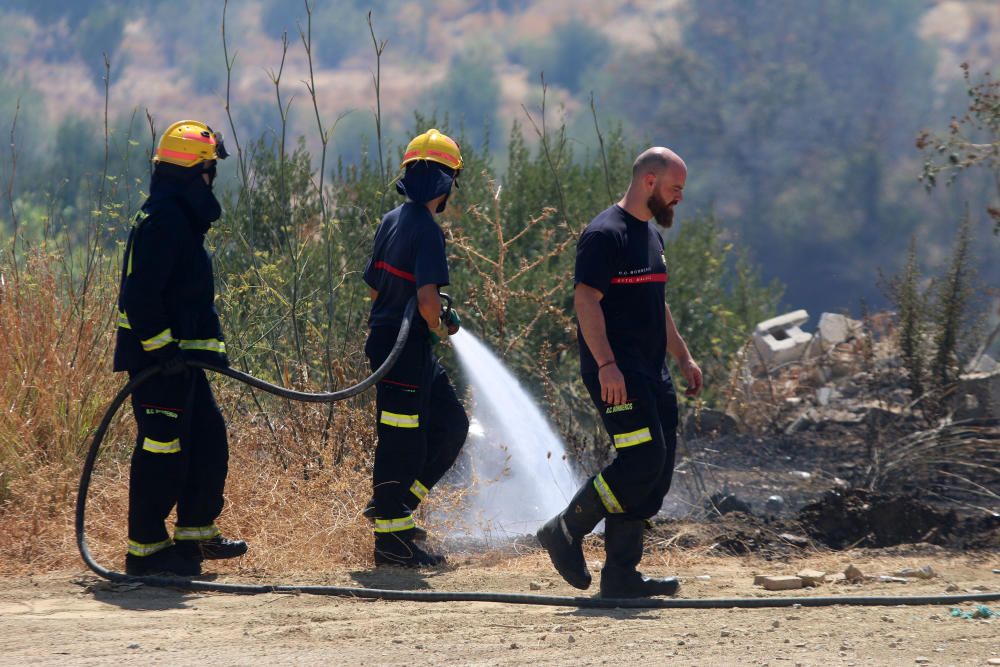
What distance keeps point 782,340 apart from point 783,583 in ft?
29.6

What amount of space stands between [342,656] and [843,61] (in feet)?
231

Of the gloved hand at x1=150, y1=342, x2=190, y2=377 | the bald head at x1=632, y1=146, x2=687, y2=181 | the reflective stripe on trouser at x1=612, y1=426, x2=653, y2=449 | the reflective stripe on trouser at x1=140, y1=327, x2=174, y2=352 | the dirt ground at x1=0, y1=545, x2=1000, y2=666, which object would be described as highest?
the bald head at x1=632, y1=146, x2=687, y2=181

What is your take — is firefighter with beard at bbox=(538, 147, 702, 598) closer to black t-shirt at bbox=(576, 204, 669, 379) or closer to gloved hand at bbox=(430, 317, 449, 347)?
black t-shirt at bbox=(576, 204, 669, 379)

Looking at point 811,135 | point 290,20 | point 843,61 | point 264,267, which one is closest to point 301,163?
point 264,267

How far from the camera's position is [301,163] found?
37.5ft

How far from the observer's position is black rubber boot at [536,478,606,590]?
510 centimetres

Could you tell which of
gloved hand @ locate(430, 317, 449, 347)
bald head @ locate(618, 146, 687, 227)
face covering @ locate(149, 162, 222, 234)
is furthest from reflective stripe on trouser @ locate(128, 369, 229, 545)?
bald head @ locate(618, 146, 687, 227)

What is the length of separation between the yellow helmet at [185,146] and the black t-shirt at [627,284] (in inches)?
64.7

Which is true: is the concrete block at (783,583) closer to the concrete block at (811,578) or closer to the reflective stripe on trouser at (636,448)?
the concrete block at (811,578)

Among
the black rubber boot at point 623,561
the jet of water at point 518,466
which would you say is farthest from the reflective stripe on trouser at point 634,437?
the jet of water at point 518,466

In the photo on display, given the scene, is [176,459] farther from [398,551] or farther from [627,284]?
[627,284]

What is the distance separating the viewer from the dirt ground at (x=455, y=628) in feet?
13.8

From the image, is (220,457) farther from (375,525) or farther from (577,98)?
(577,98)

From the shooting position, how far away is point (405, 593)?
5.15 metres
